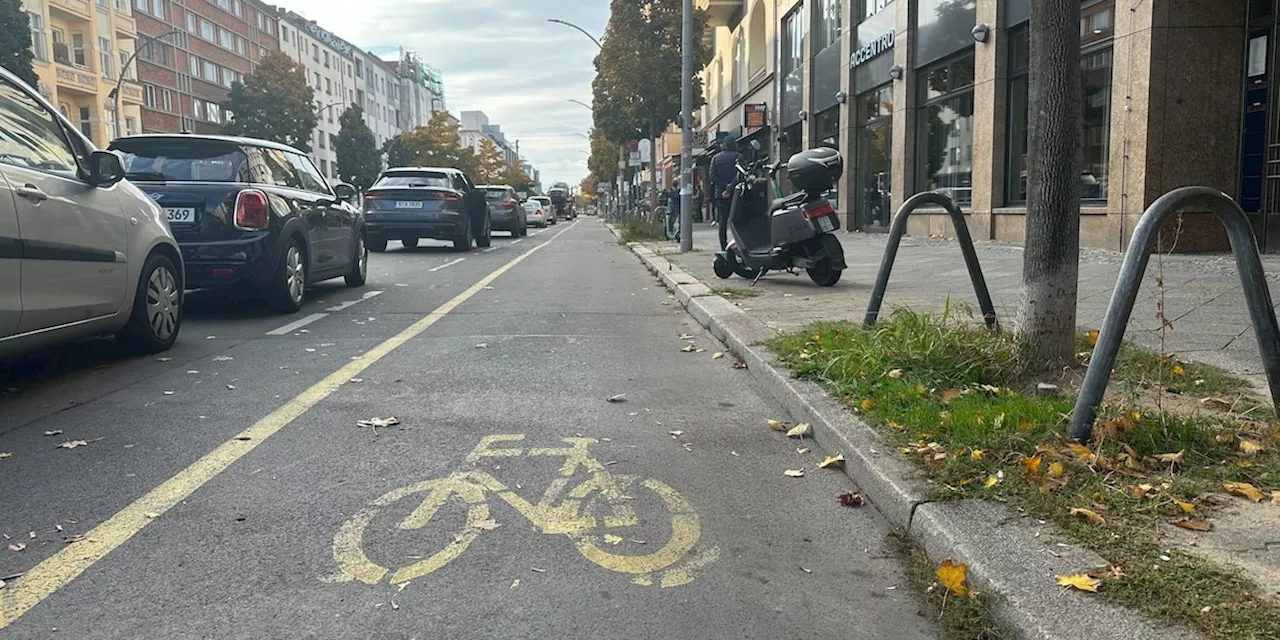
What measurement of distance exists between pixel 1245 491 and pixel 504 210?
86.1ft

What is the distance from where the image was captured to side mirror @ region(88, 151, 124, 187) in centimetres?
586

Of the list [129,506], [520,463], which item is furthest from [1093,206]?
[129,506]

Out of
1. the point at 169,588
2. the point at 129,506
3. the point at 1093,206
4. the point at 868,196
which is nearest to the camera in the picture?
the point at 169,588

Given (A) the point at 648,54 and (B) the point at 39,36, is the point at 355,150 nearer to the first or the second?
(B) the point at 39,36

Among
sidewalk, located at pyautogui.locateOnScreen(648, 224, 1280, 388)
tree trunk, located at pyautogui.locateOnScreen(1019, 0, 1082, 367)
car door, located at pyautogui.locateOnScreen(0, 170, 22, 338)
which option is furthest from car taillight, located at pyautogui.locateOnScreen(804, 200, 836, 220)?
car door, located at pyautogui.locateOnScreen(0, 170, 22, 338)

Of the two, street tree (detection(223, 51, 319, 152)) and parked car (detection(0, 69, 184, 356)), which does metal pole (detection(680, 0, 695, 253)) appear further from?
street tree (detection(223, 51, 319, 152))

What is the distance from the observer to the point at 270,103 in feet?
212

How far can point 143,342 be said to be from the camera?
6496 millimetres

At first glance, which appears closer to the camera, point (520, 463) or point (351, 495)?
point (351, 495)

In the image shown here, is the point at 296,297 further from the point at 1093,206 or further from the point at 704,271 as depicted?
the point at 1093,206

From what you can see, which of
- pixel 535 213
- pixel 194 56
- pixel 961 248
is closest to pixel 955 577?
pixel 961 248

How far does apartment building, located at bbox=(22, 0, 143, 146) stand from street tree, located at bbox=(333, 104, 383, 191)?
28064mm

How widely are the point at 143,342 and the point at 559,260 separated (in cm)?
1100

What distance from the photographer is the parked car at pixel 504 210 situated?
2842 centimetres
